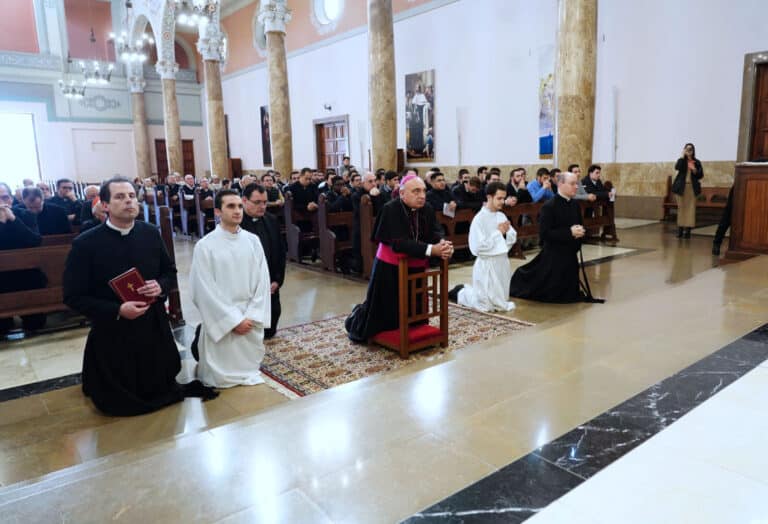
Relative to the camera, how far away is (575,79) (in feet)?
31.7

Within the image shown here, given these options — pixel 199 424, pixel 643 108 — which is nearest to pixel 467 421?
pixel 199 424

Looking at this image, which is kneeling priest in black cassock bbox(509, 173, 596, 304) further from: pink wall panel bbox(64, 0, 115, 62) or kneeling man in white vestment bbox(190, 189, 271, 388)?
pink wall panel bbox(64, 0, 115, 62)

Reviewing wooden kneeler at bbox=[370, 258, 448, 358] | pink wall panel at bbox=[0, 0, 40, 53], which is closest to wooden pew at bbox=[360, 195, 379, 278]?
wooden kneeler at bbox=[370, 258, 448, 358]

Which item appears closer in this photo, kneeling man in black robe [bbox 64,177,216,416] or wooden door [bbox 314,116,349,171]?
kneeling man in black robe [bbox 64,177,216,416]

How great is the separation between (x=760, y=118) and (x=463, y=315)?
8476 millimetres

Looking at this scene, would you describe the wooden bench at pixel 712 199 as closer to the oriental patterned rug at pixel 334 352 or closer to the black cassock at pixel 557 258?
the black cassock at pixel 557 258

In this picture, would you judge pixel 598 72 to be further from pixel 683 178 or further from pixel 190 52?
pixel 190 52

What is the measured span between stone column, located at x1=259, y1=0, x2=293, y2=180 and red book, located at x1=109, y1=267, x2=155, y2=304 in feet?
38.0

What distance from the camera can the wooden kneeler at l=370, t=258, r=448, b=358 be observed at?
4.56 m

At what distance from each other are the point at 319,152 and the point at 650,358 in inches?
712

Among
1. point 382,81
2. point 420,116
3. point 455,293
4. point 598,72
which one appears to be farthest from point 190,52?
point 455,293

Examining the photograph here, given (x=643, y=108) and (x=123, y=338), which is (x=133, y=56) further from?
(x=123, y=338)

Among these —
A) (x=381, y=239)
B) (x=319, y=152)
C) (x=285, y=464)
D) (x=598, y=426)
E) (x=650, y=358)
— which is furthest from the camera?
(x=319, y=152)

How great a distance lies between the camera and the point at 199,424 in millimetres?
3473
